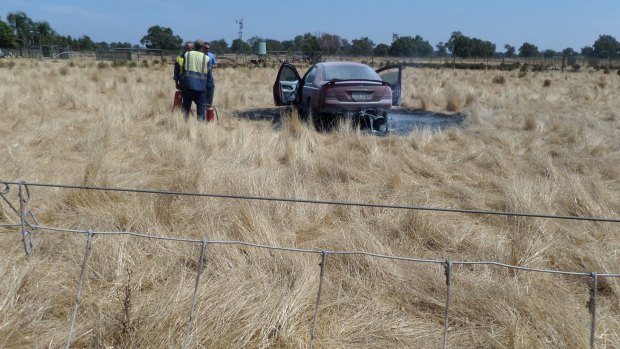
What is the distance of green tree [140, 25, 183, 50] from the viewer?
263 feet

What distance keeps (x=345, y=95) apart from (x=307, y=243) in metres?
5.16

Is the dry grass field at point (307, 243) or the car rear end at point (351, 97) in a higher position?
the car rear end at point (351, 97)

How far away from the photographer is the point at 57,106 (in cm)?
1067

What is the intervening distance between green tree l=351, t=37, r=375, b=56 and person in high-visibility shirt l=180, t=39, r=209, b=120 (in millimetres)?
55321

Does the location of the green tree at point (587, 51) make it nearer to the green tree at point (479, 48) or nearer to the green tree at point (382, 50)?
the green tree at point (479, 48)

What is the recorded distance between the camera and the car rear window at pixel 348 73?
29.3 ft

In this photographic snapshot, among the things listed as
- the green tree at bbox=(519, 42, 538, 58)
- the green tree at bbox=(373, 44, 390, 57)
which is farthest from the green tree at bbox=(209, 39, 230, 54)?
the green tree at bbox=(519, 42, 538, 58)

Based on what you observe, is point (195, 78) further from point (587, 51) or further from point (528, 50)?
point (587, 51)

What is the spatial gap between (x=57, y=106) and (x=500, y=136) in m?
9.12

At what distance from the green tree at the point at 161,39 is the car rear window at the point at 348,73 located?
242 feet

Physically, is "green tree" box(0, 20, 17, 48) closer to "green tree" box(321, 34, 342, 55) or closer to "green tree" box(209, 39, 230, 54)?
"green tree" box(209, 39, 230, 54)

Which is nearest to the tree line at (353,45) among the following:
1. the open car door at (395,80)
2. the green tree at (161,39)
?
the green tree at (161,39)

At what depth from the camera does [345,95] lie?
27.6ft

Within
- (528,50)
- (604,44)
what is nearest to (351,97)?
(528,50)
